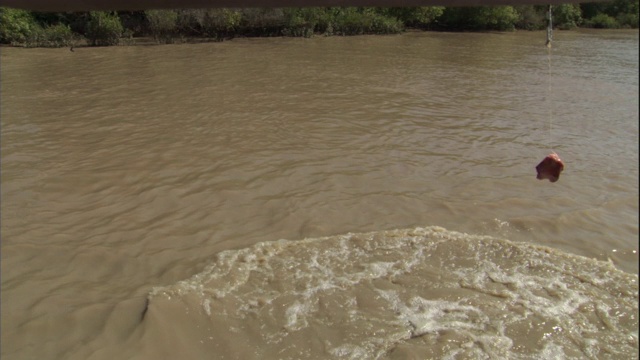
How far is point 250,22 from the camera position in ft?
76.8

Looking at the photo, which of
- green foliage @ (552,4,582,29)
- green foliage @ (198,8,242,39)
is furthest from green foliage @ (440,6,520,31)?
green foliage @ (198,8,242,39)

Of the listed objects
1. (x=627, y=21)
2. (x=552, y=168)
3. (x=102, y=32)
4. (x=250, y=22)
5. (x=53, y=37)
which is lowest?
(x=552, y=168)

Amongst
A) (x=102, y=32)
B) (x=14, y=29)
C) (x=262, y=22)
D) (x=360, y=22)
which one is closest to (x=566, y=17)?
(x=360, y=22)

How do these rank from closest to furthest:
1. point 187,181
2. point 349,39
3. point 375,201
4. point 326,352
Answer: point 326,352
point 375,201
point 187,181
point 349,39

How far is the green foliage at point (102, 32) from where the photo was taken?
20.2 meters

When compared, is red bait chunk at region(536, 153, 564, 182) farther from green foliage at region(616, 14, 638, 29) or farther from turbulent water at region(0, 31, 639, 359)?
green foliage at region(616, 14, 638, 29)

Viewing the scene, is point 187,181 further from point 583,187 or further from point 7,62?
point 7,62

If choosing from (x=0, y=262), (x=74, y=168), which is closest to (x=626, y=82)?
(x=74, y=168)

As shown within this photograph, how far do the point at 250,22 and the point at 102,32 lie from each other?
6.04 metres

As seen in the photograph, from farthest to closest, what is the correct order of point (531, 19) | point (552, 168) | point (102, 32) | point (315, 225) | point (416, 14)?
→ point (531, 19) → point (416, 14) → point (102, 32) → point (315, 225) → point (552, 168)

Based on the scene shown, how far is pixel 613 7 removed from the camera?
1257 inches

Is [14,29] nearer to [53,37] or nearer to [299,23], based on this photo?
[53,37]

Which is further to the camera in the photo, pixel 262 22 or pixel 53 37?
pixel 262 22

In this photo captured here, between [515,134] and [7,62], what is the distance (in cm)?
1432
